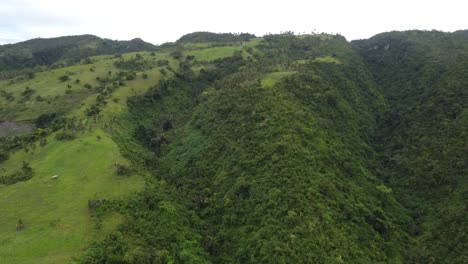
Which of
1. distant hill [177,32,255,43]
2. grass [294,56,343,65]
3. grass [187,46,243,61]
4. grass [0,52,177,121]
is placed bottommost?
grass [0,52,177,121]

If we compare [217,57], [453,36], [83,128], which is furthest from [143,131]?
[453,36]

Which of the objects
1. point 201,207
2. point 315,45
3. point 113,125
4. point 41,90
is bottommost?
point 201,207

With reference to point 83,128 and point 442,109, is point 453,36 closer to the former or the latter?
point 442,109

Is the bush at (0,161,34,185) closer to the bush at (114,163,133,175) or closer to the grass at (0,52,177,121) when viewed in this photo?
the bush at (114,163,133,175)

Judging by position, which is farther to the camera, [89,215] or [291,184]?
[291,184]

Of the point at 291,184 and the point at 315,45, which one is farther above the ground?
the point at 315,45

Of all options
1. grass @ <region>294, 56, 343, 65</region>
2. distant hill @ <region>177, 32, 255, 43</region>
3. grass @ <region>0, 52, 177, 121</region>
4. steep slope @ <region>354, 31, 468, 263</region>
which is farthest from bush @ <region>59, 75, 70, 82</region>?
distant hill @ <region>177, 32, 255, 43</region>

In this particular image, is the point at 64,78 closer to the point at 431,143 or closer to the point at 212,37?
the point at 431,143

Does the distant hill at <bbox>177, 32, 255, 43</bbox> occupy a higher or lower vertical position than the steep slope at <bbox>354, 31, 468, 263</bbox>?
Result: higher
